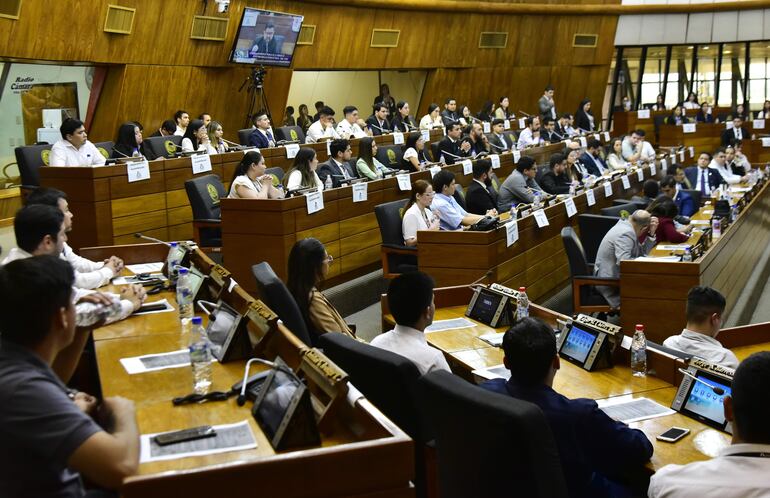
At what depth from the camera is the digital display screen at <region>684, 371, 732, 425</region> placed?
280 centimetres

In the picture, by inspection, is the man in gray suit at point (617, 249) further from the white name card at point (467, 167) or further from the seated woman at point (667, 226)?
the white name card at point (467, 167)

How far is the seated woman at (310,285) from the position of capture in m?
3.79

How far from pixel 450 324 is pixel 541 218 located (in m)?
2.93

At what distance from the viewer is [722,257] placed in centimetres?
618

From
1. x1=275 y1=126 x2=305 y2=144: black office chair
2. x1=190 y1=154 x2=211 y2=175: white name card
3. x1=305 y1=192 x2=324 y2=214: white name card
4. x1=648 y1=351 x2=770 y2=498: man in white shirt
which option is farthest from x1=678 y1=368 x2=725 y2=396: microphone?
x1=275 y1=126 x2=305 y2=144: black office chair

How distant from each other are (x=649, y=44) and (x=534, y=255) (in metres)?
13.6

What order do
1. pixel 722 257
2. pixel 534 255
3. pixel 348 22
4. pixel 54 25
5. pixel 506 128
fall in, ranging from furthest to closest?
pixel 506 128 < pixel 348 22 < pixel 54 25 < pixel 534 255 < pixel 722 257

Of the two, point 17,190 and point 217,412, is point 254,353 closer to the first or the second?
point 217,412

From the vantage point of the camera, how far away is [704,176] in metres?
10.8

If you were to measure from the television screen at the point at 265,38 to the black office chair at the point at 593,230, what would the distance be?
20.1 ft

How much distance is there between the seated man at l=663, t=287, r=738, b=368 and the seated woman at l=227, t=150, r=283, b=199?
3.55 meters

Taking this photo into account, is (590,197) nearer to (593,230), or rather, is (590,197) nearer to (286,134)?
(593,230)

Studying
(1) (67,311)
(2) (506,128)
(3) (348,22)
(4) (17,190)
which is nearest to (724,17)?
(2) (506,128)

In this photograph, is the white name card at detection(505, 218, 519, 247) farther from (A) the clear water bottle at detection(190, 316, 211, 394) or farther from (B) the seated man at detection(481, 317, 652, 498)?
(A) the clear water bottle at detection(190, 316, 211, 394)
